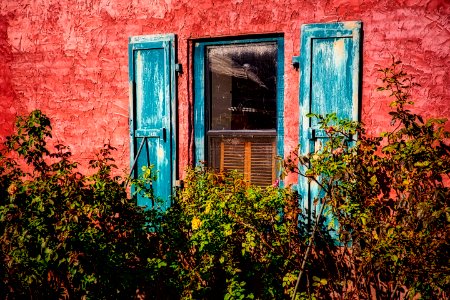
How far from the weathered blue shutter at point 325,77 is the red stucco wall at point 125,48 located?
0.32ft

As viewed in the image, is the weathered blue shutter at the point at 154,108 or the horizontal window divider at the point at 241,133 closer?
the horizontal window divider at the point at 241,133

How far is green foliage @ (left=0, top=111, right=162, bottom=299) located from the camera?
331cm

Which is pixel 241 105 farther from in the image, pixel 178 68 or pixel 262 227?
pixel 262 227

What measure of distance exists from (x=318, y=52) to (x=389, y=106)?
Answer: 2.65 feet

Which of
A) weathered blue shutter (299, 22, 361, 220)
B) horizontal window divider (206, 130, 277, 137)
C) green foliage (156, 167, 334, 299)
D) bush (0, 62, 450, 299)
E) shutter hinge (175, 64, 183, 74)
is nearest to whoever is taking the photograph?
bush (0, 62, 450, 299)

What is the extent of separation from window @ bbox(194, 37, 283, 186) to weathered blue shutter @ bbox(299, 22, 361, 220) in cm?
29

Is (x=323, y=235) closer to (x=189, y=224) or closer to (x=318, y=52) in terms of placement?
(x=189, y=224)

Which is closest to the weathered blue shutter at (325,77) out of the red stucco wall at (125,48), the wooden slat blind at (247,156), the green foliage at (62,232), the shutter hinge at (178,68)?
the red stucco wall at (125,48)

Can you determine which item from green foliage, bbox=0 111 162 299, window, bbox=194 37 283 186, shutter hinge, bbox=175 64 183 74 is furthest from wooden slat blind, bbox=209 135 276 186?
green foliage, bbox=0 111 162 299

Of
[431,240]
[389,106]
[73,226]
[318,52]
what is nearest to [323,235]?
[431,240]

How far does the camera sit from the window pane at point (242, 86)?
168 inches

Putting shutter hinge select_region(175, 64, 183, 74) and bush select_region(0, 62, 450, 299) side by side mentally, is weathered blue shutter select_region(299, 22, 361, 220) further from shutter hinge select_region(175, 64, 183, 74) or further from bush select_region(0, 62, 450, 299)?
shutter hinge select_region(175, 64, 183, 74)

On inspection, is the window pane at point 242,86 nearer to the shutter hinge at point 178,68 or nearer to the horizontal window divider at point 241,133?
the horizontal window divider at point 241,133

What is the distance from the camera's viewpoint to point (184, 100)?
14.5ft
